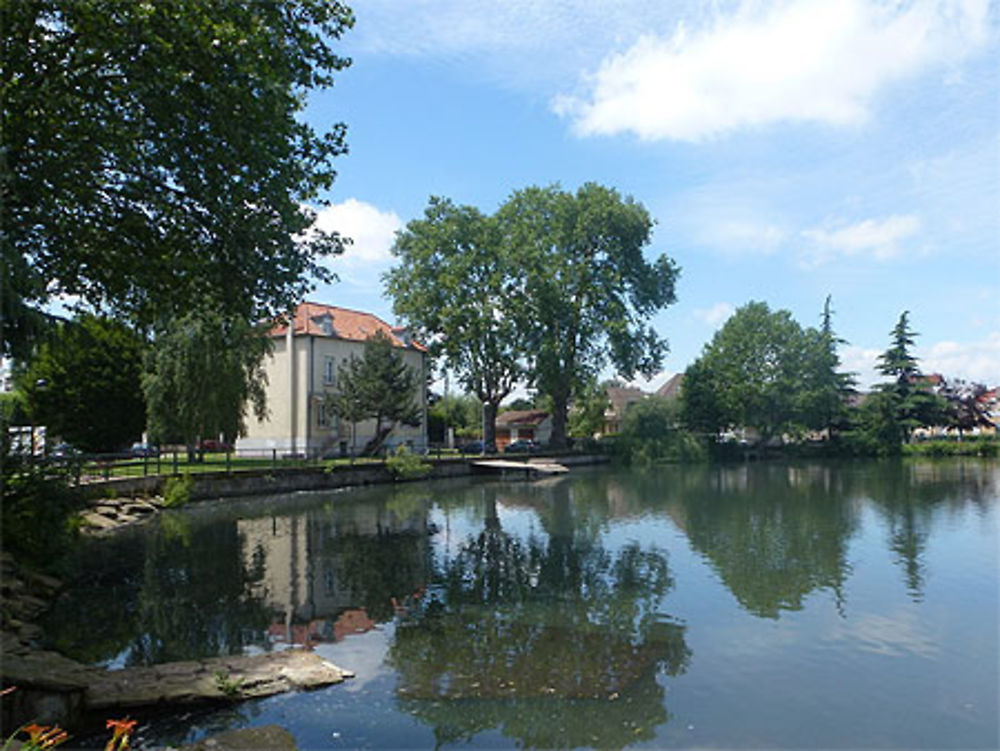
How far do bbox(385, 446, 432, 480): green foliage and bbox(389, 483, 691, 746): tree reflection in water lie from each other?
2251 centimetres

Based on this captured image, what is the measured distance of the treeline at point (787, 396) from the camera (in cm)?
6306

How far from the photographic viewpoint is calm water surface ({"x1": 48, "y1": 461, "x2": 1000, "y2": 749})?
7.63 metres

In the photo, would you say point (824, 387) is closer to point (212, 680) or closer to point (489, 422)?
point (489, 422)

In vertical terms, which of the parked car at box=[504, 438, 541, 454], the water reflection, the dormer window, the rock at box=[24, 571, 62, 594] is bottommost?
the water reflection

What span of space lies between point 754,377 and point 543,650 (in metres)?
58.5

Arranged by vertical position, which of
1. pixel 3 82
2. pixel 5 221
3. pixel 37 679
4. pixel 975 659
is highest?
pixel 3 82

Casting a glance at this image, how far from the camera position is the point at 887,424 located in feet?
210

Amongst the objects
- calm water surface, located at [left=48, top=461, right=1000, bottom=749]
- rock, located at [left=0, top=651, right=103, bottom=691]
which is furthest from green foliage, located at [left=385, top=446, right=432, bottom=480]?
rock, located at [left=0, top=651, right=103, bottom=691]

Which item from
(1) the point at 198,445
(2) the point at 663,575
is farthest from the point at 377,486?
(2) the point at 663,575

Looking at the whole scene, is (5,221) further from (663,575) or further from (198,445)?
(198,445)

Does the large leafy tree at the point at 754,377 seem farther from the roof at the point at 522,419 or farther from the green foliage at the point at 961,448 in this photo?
the roof at the point at 522,419

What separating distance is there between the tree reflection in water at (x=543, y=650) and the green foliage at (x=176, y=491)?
13884 mm

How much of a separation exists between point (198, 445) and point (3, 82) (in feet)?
95.4

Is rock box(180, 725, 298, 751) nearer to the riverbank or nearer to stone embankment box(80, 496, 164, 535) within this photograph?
the riverbank
